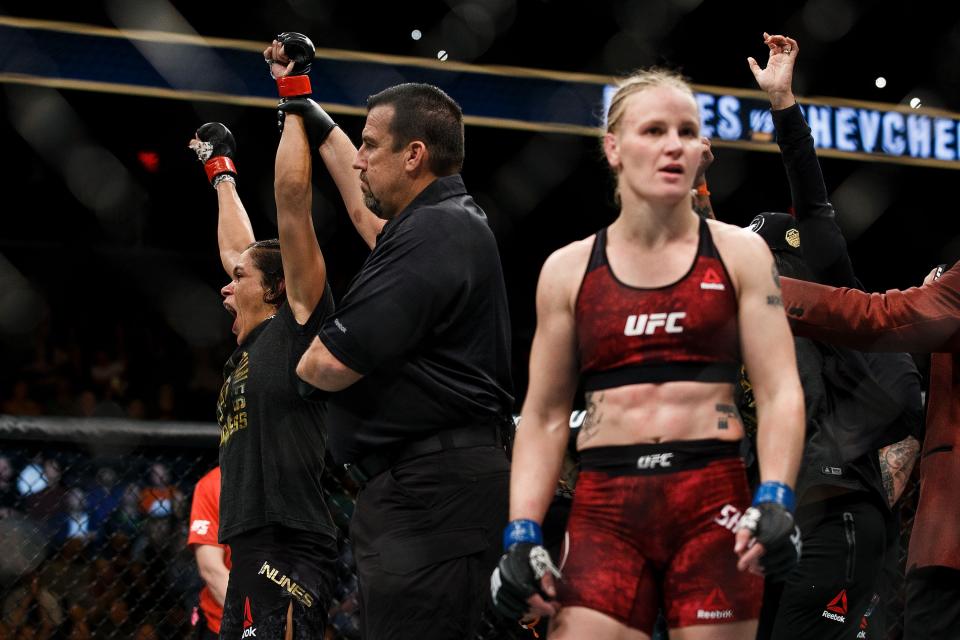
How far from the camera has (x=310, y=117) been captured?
302 cm

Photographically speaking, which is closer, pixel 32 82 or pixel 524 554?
pixel 524 554

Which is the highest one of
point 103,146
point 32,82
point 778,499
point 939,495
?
point 103,146

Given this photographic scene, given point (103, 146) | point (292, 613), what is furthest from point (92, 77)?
point (292, 613)

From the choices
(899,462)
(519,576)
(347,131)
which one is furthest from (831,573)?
(347,131)

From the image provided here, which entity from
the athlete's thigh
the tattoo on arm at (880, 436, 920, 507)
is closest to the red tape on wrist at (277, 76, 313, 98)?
A: the athlete's thigh

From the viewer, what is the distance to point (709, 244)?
2.03 meters

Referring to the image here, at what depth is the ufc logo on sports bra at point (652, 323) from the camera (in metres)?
1.95

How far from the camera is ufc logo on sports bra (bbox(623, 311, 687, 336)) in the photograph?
1.95 metres

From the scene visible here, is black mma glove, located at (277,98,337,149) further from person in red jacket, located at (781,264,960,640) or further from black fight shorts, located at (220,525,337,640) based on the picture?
person in red jacket, located at (781,264,960,640)

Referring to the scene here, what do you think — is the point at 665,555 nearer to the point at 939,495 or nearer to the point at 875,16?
the point at 939,495

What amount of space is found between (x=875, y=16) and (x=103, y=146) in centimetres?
504

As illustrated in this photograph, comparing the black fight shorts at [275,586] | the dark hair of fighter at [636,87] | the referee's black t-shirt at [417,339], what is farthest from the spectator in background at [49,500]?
the dark hair of fighter at [636,87]

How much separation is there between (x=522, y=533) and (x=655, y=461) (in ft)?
0.82

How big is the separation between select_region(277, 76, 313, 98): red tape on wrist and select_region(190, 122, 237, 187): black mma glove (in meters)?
0.93
